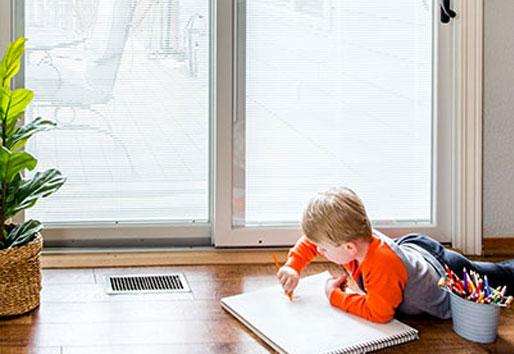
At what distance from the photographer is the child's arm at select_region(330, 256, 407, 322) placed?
1.99 metres

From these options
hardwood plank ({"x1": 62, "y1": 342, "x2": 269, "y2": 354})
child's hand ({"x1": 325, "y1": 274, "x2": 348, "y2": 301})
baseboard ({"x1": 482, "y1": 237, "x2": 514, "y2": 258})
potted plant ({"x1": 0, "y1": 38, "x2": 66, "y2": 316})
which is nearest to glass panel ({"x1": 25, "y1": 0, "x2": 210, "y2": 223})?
potted plant ({"x1": 0, "y1": 38, "x2": 66, "y2": 316})

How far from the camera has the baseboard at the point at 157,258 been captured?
2.63 metres

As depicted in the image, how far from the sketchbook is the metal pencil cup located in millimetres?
127

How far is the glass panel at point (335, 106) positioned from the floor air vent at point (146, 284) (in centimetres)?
42

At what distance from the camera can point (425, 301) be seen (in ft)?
6.94

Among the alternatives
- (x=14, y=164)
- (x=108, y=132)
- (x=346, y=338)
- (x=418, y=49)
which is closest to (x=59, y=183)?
(x=14, y=164)

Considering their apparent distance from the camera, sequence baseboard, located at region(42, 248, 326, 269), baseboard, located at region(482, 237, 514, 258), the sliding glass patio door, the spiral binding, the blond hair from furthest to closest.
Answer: baseboard, located at region(482, 237, 514, 258) → the sliding glass patio door → baseboard, located at region(42, 248, 326, 269) → the blond hair → the spiral binding

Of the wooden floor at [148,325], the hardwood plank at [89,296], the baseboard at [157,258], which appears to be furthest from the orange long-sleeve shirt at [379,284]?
the baseboard at [157,258]

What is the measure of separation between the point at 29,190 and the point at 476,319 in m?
1.24

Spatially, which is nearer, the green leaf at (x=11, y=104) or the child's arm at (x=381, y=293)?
the child's arm at (x=381, y=293)

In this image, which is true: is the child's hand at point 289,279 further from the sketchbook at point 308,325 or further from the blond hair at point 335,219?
the blond hair at point 335,219

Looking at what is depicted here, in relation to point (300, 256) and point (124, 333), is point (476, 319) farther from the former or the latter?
point (124, 333)

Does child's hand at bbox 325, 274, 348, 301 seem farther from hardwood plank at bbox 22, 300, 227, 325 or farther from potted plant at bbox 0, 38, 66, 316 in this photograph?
potted plant at bbox 0, 38, 66, 316

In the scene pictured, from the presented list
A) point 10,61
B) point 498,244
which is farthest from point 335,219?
point 498,244
